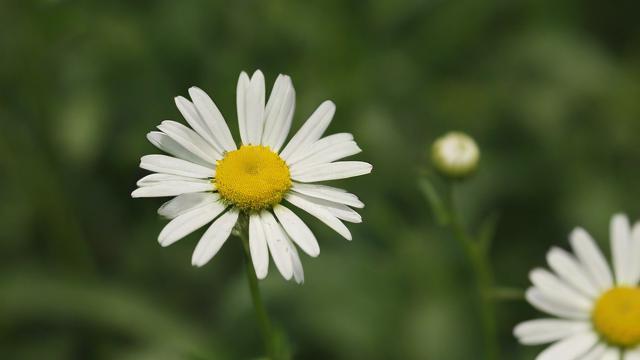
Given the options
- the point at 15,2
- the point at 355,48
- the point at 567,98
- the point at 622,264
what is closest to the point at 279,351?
the point at 622,264

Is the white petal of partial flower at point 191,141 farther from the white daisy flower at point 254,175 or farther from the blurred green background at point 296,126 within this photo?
the blurred green background at point 296,126

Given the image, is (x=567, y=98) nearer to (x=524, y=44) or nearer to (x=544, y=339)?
(x=524, y=44)

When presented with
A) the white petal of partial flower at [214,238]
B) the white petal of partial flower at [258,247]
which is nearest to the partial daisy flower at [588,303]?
the white petal of partial flower at [258,247]

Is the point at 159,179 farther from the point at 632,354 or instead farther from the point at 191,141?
the point at 632,354

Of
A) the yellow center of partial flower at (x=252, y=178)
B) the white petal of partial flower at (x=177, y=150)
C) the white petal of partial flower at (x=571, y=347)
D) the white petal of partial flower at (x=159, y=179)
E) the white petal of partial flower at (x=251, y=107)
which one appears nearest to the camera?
the white petal of partial flower at (x=159, y=179)

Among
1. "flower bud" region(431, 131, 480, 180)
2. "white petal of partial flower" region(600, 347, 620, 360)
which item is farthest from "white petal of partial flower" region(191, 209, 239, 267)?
"white petal of partial flower" region(600, 347, 620, 360)
